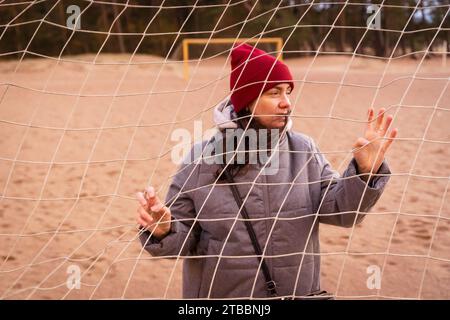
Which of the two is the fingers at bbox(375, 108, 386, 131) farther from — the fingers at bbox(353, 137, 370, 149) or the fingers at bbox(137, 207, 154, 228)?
the fingers at bbox(137, 207, 154, 228)

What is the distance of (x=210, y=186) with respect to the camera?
1.31m

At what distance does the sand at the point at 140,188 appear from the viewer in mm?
2215

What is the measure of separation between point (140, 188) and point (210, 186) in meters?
2.75

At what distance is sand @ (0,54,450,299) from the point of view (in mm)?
2215

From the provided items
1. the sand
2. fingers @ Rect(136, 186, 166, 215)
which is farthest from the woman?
the sand

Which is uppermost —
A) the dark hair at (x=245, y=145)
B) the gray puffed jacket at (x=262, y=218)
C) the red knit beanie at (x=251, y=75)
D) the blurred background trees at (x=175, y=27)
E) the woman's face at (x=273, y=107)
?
the red knit beanie at (x=251, y=75)

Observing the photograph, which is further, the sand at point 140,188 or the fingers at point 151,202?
the sand at point 140,188

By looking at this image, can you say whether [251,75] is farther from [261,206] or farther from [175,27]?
[175,27]

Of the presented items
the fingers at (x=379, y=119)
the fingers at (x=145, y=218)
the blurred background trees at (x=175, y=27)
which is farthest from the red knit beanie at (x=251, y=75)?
the blurred background trees at (x=175, y=27)

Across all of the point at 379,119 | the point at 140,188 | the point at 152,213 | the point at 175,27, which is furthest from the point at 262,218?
the point at 175,27

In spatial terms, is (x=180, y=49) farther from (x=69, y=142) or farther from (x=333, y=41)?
(x=69, y=142)

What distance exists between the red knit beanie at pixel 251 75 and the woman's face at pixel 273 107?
0.01m

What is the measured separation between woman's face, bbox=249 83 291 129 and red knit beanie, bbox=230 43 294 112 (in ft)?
0.05

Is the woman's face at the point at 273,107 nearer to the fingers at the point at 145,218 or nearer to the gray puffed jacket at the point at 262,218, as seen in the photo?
the gray puffed jacket at the point at 262,218
